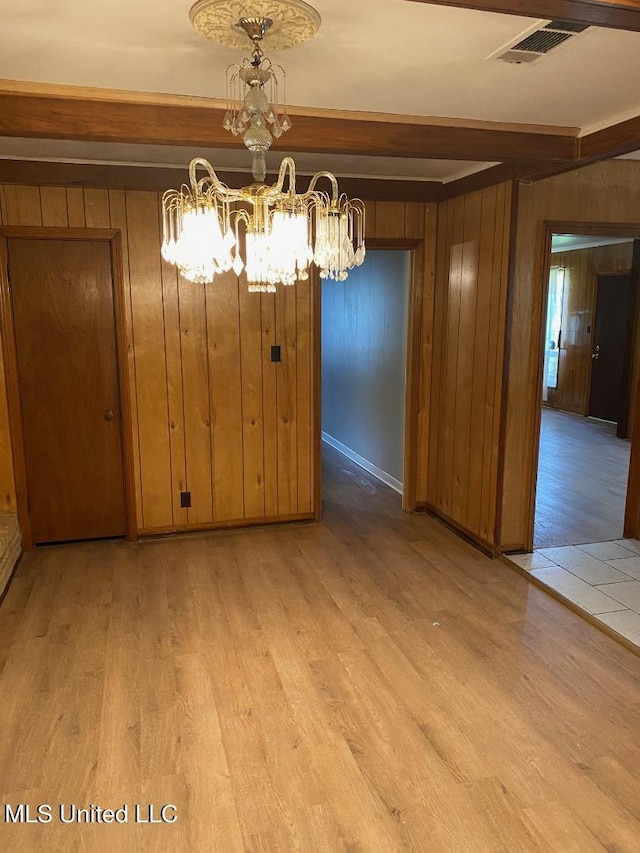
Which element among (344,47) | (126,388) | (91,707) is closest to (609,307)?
(126,388)

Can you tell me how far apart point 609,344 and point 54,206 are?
7.81 m

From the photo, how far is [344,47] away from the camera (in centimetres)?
225

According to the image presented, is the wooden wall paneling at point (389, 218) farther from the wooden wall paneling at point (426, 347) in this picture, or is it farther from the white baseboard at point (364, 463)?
the white baseboard at point (364, 463)

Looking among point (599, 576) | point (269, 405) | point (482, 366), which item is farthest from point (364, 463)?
point (599, 576)

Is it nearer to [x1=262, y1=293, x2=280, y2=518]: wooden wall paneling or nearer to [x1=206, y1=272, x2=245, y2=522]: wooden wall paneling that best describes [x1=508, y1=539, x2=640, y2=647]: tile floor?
[x1=262, y1=293, x2=280, y2=518]: wooden wall paneling

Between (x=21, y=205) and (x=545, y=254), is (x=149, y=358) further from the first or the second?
(x=545, y=254)

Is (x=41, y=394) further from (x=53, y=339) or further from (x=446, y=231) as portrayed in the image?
(x=446, y=231)

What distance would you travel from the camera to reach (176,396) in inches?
175

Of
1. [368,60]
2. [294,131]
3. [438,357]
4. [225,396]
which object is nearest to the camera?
[368,60]

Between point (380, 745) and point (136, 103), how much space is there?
2839 mm

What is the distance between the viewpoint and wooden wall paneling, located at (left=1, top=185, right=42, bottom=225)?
13.0 feet

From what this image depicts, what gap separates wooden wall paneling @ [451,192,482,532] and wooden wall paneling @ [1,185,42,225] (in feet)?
9.31

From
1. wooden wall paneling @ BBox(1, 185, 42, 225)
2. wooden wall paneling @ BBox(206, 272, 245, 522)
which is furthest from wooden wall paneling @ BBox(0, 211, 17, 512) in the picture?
wooden wall paneling @ BBox(206, 272, 245, 522)

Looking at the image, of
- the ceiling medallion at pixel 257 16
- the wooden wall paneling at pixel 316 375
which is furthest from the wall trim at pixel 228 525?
the ceiling medallion at pixel 257 16
